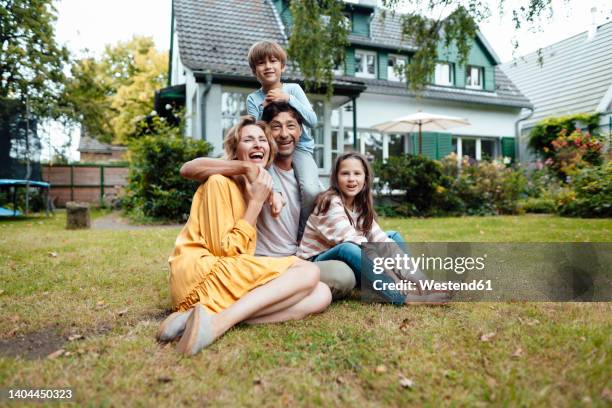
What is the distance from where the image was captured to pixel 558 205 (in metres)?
9.03

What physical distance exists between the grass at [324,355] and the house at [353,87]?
7548mm

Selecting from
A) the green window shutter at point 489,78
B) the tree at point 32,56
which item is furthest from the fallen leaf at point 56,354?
the green window shutter at point 489,78

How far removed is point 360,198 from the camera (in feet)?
9.68

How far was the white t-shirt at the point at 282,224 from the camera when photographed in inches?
109

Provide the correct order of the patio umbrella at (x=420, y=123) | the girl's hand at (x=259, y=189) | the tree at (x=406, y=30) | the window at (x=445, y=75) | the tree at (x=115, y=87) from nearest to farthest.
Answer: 1. the girl's hand at (x=259, y=189)
2. the tree at (x=406, y=30)
3. the patio umbrella at (x=420, y=123)
4. the window at (x=445, y=75)
5. the tree at (x=115, y=87)

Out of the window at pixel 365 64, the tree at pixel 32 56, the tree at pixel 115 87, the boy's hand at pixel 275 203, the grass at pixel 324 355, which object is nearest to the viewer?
the grass at pixel 324 355

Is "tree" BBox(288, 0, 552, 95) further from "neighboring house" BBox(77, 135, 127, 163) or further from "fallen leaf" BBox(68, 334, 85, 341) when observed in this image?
"neighboring house" BBox(77, 135, 127, 163)

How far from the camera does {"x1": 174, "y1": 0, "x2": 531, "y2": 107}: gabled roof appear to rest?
1032 cm

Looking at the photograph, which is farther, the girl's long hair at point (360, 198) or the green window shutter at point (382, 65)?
the green window shutter at point (382, 65)

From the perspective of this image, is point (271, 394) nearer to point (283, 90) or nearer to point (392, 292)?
point (392, 292)

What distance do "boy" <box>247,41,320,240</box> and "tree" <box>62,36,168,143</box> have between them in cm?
831

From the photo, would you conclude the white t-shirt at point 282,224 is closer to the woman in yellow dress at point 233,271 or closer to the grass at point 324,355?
the woman in yellow dress at point 233,271

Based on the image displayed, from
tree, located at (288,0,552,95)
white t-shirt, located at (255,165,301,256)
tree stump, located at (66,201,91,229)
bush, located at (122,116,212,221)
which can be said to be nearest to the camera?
white t-shirt, located at (255,165,301,256)

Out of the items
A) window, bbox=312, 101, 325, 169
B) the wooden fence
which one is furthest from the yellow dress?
the wooden fence
